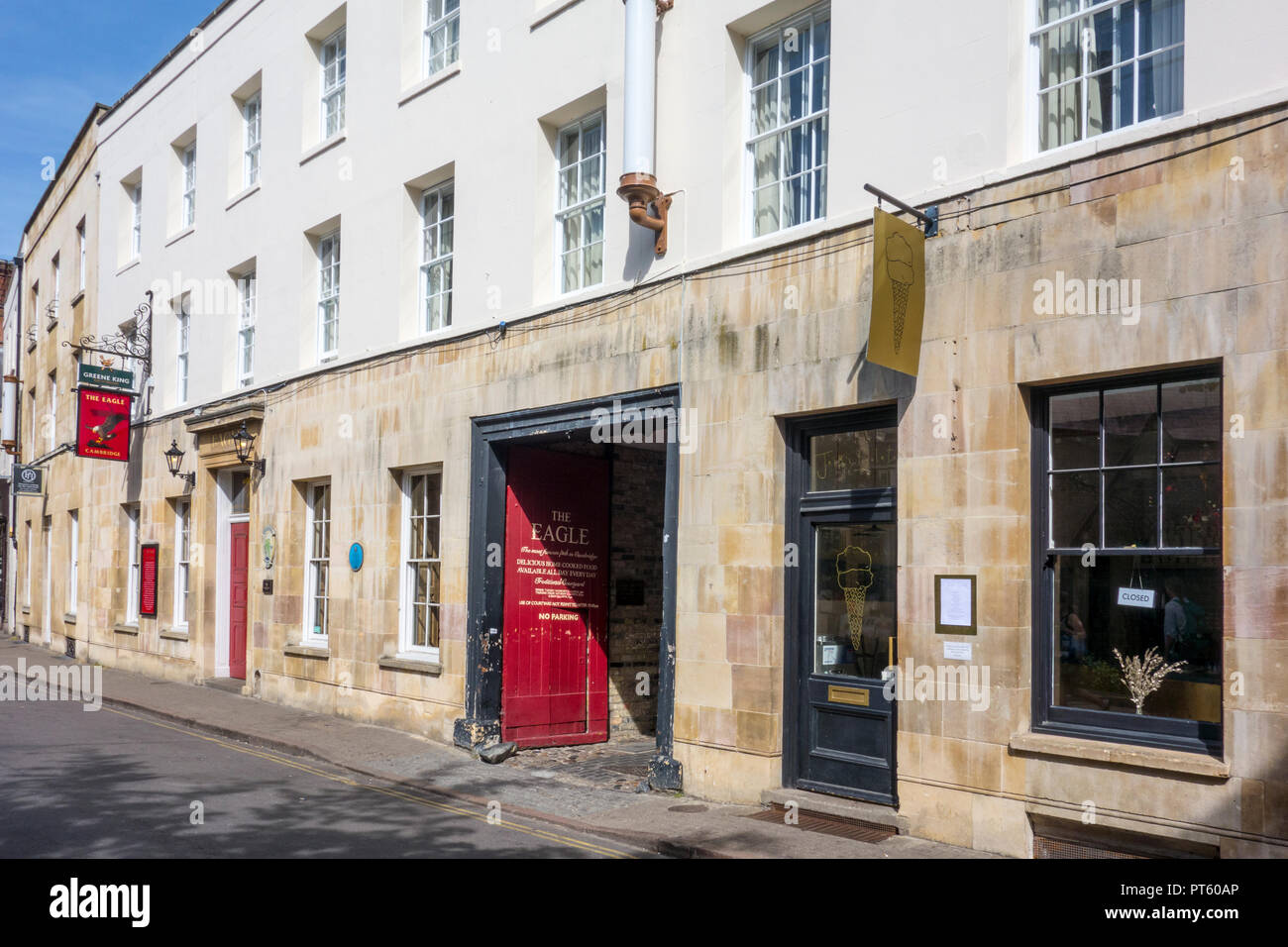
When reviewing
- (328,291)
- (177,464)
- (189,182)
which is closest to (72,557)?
(177,464)

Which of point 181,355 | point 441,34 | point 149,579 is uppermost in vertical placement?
point 441,34

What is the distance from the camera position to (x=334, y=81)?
1641cm

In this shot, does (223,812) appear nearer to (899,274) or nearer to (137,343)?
(899,274)

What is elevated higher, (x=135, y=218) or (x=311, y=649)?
(x=135, y=218)

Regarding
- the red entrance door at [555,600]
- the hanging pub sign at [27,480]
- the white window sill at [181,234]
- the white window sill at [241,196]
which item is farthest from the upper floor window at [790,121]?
the hanging pub sign at [27,480]

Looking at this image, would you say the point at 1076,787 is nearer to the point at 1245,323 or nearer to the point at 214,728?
the point at 1245,323

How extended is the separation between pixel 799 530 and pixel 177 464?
→ 44.8 ft

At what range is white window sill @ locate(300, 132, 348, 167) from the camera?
15.5 metres

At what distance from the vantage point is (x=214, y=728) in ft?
45.6

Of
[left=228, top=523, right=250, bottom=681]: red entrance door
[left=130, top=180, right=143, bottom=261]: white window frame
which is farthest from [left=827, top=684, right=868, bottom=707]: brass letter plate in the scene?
[left=130, top=180, right=143, bottom=261]: white window frame

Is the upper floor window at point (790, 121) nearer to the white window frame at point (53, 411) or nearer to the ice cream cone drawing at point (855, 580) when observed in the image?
the ice cream cone drawing at point (855, 580)

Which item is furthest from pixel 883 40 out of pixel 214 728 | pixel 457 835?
pixel 214 728

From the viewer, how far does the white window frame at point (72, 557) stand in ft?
82.3

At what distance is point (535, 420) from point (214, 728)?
581 cm
